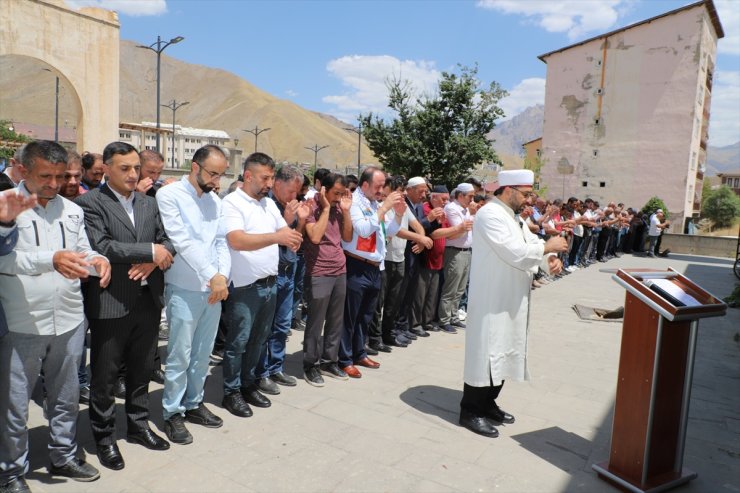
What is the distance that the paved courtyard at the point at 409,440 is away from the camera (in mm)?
3256

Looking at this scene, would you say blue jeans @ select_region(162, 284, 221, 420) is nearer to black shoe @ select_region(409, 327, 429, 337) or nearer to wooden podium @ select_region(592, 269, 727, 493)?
wooden podium @ select_region(592, 269, 727, 493)

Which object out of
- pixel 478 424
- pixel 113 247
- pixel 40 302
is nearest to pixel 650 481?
pixel 478 424

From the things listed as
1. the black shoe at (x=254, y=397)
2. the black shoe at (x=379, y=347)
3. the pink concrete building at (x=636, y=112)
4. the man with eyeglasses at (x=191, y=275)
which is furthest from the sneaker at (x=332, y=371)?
the pink concrete building at (x=636, y=112)

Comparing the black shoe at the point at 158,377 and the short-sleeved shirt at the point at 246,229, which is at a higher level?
the short-sleeved shirt at the point at 246,229

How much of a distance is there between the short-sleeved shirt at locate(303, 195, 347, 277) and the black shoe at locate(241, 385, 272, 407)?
114 cm

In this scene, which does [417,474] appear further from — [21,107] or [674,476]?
[21,107]

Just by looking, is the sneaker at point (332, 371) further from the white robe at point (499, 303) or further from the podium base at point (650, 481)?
the podium base at point (650, 481)

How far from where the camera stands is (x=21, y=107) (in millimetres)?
143250

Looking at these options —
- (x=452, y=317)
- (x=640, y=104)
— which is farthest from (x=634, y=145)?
(x=452, y=317)

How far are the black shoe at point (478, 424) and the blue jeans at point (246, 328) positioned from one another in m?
1.75

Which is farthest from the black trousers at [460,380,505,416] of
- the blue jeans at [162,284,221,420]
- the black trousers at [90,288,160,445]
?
the black trousers at [90,288,160,445]

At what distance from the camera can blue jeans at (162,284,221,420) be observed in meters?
3.61

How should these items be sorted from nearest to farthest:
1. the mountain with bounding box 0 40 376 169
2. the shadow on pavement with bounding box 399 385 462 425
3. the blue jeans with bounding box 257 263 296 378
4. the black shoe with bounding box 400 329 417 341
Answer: the shadow on pavement with bounding box 399 385 462 425, the blue jeans with bounding box 257 263 296 378, the black shoe with bounding box 400 329 417 341, the mountain with bounding box 0 40 376 169

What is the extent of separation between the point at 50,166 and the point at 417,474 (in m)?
2.85
